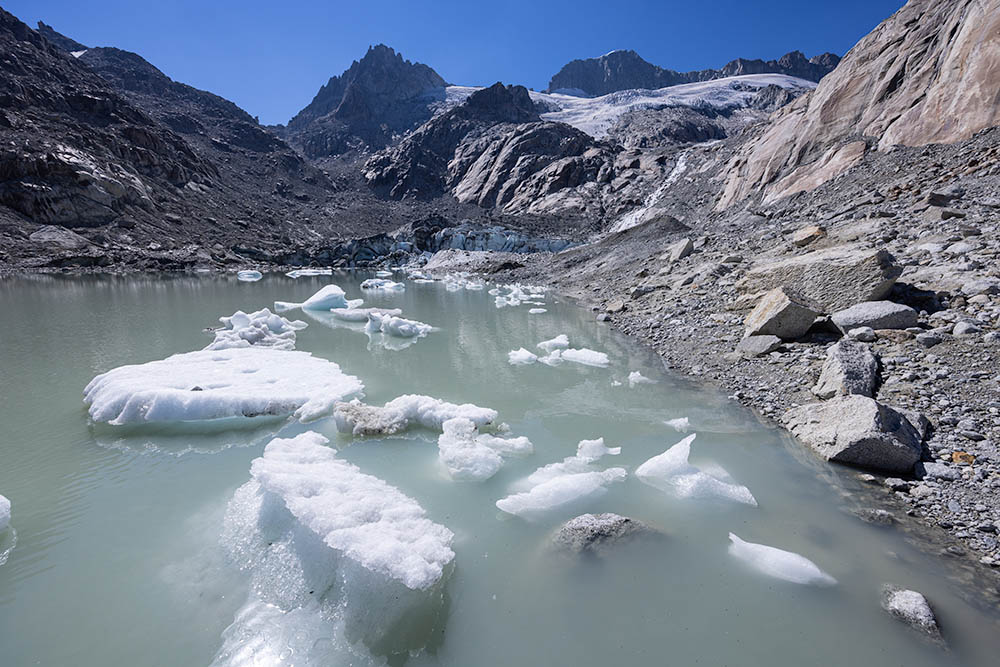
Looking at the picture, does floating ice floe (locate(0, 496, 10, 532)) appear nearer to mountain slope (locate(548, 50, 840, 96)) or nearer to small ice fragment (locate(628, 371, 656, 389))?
small ice fragment (locate(628, 371, 656, 389))

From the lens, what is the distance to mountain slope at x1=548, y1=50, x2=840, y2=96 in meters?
140

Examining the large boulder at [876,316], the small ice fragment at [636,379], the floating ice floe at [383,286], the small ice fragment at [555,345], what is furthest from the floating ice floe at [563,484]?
the floating ice floe at [383,286]

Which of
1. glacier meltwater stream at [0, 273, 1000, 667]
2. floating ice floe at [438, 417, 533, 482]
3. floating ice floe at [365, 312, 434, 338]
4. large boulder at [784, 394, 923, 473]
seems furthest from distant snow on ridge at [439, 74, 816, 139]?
floating ice floe at [438, 417, 533, 482]

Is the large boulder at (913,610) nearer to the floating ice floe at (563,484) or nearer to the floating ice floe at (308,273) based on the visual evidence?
the floating ice floe at (563,484)

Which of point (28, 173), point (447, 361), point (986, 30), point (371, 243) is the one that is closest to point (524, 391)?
point (447, 361)

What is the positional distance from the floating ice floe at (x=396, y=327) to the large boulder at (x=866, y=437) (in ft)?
33.1

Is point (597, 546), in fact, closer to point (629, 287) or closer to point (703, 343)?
point (703, 343)

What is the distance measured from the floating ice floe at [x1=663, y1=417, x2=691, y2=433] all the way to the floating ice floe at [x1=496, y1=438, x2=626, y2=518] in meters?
1.19

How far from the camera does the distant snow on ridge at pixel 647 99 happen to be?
4006 inches

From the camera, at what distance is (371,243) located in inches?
1757

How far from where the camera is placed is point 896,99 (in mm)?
17641

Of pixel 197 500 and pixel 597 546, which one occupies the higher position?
pixel 597 546

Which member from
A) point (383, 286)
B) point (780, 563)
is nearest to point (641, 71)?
point (383, 286)

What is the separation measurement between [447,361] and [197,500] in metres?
6.20
